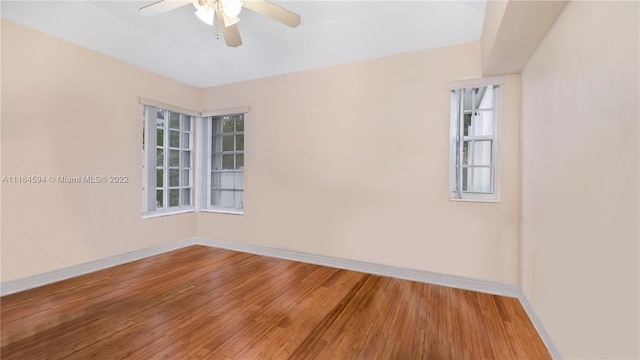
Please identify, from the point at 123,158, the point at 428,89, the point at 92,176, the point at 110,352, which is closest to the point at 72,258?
the point at 92,176

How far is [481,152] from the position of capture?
3111 millimetres

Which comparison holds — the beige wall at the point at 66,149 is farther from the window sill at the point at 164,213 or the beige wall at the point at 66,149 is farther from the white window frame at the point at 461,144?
the white window frame at the point at 461,144

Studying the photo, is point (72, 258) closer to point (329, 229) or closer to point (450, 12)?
point (329, 229)

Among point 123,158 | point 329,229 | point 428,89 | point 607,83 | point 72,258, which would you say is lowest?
point 72,258

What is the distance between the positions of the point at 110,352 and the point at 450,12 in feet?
12.6

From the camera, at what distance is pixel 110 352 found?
68.2 inches

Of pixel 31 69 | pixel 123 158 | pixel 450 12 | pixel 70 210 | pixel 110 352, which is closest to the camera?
pixel 110 352

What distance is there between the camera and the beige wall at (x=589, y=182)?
1086 mm

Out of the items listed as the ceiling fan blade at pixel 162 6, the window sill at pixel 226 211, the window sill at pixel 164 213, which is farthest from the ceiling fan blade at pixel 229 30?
the window sill at pixel 164 213

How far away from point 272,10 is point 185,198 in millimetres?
3593

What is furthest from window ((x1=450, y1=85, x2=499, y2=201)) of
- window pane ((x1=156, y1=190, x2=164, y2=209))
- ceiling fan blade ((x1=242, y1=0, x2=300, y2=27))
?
window pane ((x1=156, y1=190, x2=164, y2=209))

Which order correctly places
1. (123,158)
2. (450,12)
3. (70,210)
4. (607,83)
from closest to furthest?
(607,83), (450,12), (70,210), (123,158)

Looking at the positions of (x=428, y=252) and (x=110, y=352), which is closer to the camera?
(x=110, y=352)

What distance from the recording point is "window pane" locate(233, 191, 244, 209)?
4.40 m
